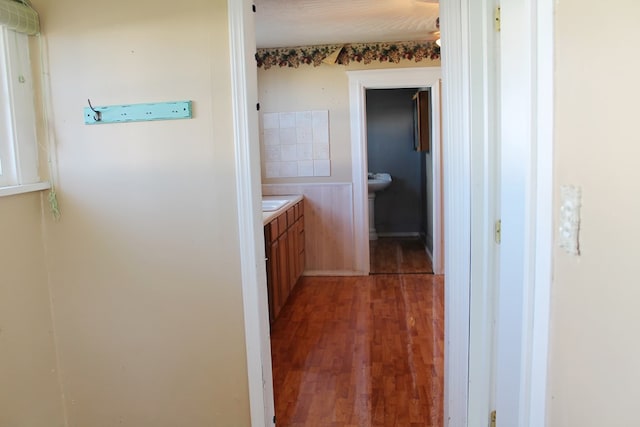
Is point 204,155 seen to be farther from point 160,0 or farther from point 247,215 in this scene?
point 160,0

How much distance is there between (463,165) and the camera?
1815mm

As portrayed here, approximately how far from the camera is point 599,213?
34.1 inches

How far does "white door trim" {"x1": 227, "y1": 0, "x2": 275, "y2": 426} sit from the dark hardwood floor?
123 inches

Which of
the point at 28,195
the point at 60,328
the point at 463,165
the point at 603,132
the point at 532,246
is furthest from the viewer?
the point at 60,328

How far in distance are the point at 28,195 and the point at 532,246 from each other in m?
1.88

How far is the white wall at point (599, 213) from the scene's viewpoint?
2.47 feet

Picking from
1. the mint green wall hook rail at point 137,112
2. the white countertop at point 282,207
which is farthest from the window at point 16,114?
the white countertop at point 282,207

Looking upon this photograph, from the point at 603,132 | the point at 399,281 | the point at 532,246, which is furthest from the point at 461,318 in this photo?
the point at 399,281

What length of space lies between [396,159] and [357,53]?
241 centimetres

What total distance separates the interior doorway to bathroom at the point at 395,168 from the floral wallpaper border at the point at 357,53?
1917mm

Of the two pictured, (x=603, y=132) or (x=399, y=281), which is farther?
(x=399, y=281)

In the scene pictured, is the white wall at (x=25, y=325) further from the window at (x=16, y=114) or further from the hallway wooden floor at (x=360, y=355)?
the hallway wooden floor at (x=360, y=355)

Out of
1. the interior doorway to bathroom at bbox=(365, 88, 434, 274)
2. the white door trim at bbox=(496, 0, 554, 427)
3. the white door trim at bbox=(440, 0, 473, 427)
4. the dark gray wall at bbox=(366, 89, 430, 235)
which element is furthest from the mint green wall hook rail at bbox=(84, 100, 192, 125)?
the dark gray wall at bbox=(366, 89, 430, 235)

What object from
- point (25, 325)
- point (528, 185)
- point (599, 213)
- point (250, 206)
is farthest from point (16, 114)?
point (599, 213)
